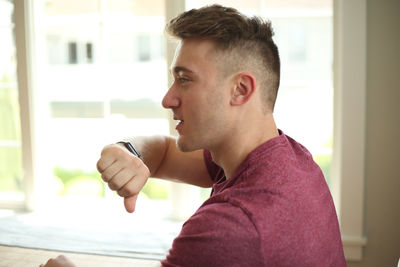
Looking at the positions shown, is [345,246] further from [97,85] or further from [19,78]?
[19,78]

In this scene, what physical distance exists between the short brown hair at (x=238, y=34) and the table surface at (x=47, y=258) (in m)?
0.90

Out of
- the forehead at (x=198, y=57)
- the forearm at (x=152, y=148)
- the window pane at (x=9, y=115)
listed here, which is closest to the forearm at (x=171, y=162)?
the forearm at (x=152, y=148)

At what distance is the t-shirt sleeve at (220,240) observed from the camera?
32.9 inches

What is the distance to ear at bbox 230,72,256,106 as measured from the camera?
105cm

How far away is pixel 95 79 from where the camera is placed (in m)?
2.26

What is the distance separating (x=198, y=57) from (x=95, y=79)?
1.32 meters

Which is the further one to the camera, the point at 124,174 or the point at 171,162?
the point at 171,162

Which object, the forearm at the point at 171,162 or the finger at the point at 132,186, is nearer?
the finger at the point at 132,186

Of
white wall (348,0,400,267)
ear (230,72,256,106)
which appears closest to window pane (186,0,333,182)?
white wall (348,0,400,267)

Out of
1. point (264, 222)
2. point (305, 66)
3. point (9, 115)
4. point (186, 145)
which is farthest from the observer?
point (9, 115)

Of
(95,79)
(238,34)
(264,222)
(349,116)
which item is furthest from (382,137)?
(95,79)

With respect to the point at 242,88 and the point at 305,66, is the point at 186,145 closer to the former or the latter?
the point at 242,88

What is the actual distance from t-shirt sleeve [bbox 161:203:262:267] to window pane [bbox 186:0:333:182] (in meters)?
1.24

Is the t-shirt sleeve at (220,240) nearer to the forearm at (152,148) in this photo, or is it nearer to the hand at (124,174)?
A: the hand at (124,174)
